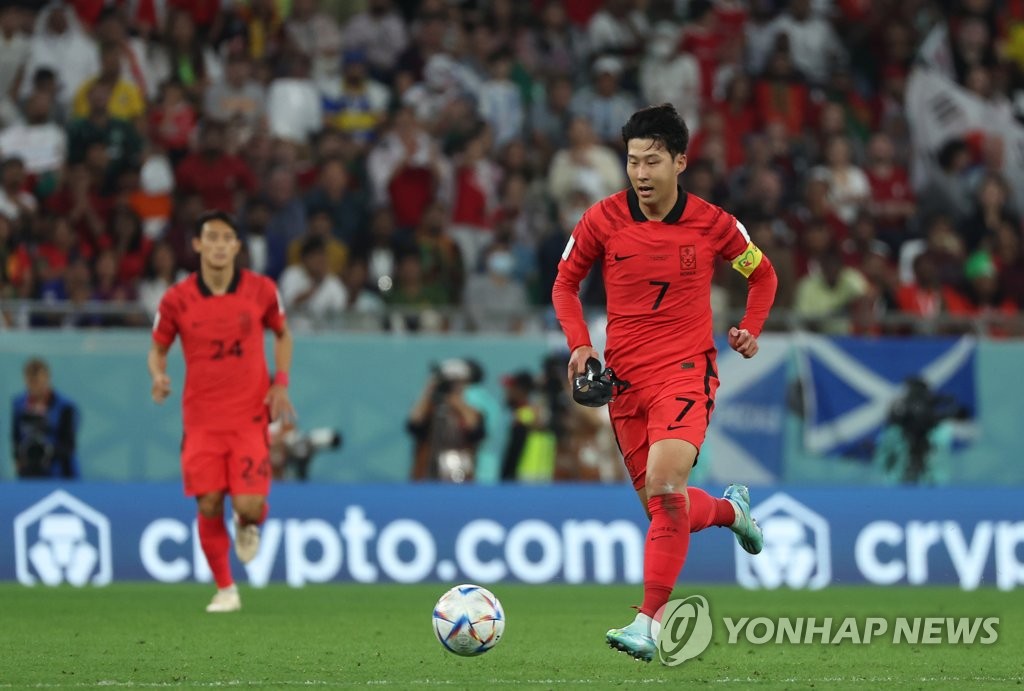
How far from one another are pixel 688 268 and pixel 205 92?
36.3ft

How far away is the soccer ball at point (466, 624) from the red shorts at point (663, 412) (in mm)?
1014

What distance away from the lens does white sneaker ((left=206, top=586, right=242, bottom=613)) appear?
11.8 m

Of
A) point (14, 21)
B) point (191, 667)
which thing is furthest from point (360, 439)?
point (191, 667)

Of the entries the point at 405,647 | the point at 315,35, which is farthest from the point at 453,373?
the point at 405,647

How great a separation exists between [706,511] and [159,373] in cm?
415

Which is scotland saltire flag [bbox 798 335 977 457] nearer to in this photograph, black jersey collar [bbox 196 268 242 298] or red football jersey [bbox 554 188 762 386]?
black jersey collar [bbox 196 268 242 298]

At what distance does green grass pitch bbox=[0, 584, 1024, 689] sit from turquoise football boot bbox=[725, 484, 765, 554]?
0.56 meters

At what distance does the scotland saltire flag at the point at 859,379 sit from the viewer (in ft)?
54.7

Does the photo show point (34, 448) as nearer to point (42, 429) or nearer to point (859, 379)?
point (42, 429)

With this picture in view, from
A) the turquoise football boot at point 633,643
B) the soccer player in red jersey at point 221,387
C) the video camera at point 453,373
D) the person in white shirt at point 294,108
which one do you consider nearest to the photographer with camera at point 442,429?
the video camera at point 453,373

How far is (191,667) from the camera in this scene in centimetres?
861

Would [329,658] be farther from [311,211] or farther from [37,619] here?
[311,211]

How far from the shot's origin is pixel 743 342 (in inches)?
341

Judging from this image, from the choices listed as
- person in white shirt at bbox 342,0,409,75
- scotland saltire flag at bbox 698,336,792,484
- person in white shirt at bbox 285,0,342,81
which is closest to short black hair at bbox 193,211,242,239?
scotland saltire flag at bbox 698,336,792,484
